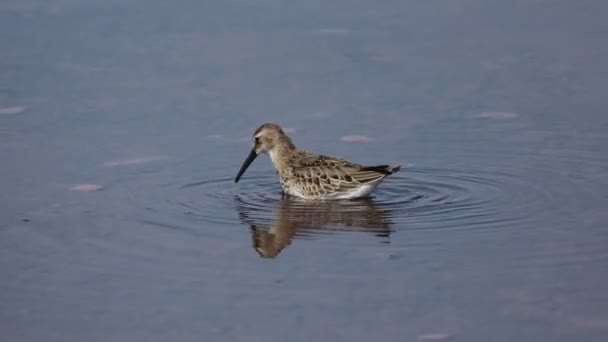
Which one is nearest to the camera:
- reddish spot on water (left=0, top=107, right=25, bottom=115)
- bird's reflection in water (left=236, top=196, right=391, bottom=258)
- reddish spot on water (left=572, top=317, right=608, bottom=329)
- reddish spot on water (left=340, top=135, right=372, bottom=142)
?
reddish spot on water (left=572, top=317, right=608, bottom=329)

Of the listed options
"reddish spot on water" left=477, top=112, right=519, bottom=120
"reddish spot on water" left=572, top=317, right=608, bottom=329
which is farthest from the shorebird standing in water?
"reddish spot on water" left=572, top=317, right=608, bottom=329

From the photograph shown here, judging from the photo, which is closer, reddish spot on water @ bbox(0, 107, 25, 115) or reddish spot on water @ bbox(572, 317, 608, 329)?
reddish spot on water @ bbox(572, 317, 608, 329)

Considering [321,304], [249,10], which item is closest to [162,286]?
[321,304]

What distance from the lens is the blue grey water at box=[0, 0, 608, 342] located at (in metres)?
8.75

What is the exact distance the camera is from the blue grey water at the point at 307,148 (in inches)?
344

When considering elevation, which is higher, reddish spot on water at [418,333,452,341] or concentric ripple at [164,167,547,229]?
concentric ripple at [164,167,547,229]

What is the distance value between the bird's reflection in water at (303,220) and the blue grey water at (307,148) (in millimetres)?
35

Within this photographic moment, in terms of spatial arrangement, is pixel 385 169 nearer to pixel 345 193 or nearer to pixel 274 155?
pixel 345 193

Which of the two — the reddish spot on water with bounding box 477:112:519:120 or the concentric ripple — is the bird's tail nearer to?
the concentric ripple

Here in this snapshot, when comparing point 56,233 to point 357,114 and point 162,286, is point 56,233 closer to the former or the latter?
point 162,286

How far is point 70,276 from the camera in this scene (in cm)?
947

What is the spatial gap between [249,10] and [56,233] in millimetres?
6717

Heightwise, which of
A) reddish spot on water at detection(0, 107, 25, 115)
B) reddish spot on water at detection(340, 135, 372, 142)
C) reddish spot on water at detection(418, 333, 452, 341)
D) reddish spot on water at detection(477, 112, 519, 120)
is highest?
reddish spot on water at detection(0, 107, 25, 115)

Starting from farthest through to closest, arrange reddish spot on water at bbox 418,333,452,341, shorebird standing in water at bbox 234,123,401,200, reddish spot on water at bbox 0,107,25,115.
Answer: reddish spot on water at bbox 0,107,25,115, shorebird standing in water at bbox 234,123,401,200, reddish spot on water at bbox 418,333,452,341
